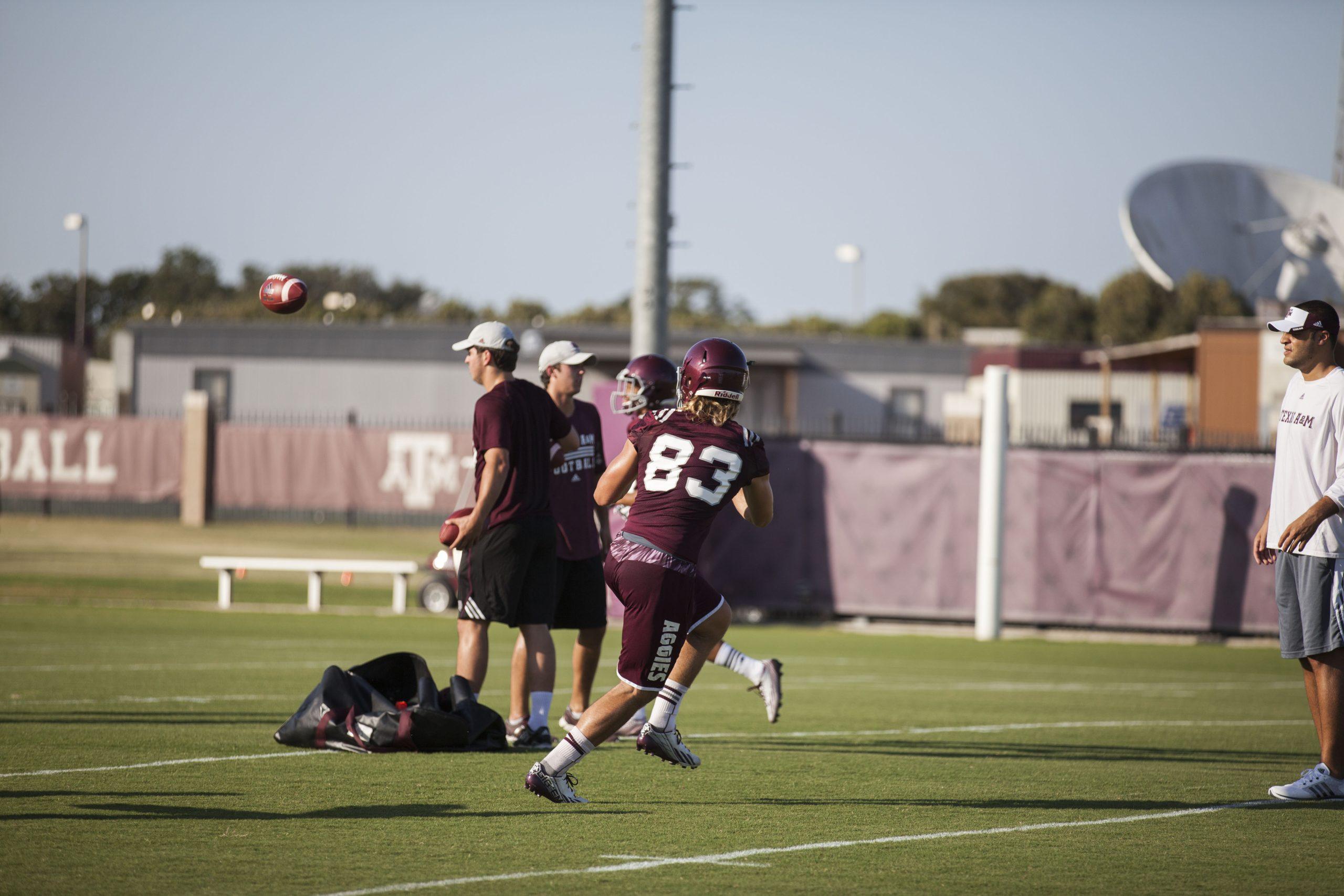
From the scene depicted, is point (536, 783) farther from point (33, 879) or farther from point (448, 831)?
point (33, 879)

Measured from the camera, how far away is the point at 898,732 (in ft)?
32.3

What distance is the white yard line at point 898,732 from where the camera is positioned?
7559 millimetres

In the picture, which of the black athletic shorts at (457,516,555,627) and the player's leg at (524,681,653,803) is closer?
the player's leg at (524,681,653,803)

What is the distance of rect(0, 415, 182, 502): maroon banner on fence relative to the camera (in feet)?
111

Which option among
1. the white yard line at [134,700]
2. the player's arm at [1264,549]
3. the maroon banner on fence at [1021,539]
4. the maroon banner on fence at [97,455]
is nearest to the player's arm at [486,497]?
the white yard line at [134,700]

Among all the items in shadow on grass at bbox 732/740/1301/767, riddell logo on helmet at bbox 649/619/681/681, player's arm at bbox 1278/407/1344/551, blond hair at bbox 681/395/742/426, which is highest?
blond hair at bbox 681/395/742/426

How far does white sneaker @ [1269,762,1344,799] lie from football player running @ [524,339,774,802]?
3004 millimetres

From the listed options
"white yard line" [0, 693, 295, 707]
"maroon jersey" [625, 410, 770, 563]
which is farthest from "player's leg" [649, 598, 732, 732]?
"white yard line" [0, 693, 295, 707]

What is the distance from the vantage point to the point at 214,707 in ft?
33.3

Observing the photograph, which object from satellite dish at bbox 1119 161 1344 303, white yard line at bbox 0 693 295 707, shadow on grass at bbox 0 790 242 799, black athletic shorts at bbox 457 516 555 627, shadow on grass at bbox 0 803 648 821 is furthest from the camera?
satellite dish at bbox 1119 161 1344 303

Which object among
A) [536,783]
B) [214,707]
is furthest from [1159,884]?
[214,707]

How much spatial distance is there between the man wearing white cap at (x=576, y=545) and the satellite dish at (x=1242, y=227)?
40859mm

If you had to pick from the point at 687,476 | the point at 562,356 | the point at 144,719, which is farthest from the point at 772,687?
the point at 144,719

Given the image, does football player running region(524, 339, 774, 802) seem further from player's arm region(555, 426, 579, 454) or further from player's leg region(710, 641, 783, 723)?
player's leg region(710, 641, 783, 723)
